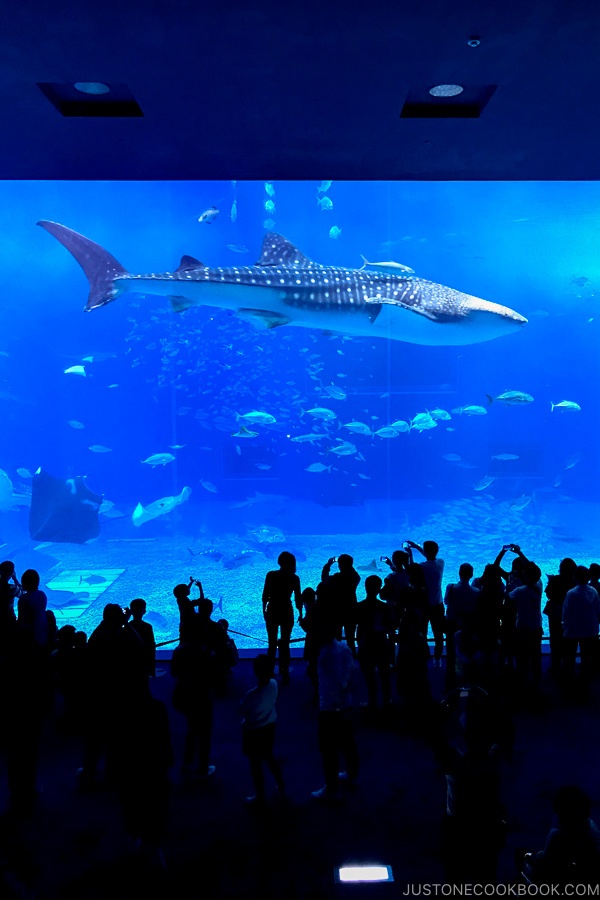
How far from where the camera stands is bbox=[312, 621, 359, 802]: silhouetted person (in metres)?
3.38

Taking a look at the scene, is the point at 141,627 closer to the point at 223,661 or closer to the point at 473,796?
the point at 223,661

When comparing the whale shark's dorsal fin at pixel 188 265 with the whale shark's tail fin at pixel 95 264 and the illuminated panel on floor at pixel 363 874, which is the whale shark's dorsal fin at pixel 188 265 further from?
the illuminated panel on floor at pixel 363 874

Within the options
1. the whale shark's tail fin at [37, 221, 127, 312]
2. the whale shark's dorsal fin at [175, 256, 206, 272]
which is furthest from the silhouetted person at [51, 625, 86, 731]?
the whale shark's dorsal fin at [175, 256, 206, 272]

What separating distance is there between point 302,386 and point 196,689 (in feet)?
104

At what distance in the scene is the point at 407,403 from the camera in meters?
31.2

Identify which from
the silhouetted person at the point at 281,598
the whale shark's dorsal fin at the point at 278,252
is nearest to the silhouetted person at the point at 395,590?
the silhouetted person at the point at 281,598

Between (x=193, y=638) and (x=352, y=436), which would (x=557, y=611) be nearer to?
(x=193, y=638)

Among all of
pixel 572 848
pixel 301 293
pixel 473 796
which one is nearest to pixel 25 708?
pixel 473 796

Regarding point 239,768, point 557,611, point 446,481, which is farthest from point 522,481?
point 239,768
